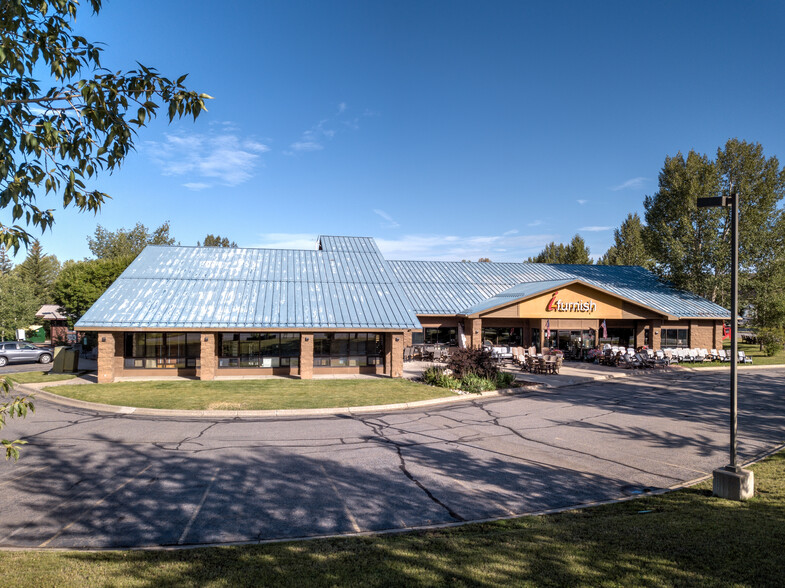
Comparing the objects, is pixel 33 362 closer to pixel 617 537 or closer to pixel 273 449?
pixel 273 449

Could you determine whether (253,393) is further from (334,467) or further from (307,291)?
(334,467)

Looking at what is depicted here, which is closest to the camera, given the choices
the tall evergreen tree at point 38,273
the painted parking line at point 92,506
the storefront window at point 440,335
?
the painted parking line at point 92,506

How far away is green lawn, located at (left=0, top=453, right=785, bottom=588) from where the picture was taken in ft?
18.1

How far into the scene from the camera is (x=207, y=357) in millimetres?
23922

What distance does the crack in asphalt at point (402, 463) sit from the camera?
8230mm

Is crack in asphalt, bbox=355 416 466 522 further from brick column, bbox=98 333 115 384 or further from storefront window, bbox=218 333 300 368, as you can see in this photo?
brick column, bbox=98 333 115 384

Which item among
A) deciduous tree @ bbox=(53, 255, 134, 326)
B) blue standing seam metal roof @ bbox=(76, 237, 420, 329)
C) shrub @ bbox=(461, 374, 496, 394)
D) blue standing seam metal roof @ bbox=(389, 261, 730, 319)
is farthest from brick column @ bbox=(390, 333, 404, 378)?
deciduous tree @ bbox=(53, 255, 134, 326)

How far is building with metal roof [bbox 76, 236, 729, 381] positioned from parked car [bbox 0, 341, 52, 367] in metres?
12.9

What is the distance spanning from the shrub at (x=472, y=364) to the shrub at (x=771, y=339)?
2874cm

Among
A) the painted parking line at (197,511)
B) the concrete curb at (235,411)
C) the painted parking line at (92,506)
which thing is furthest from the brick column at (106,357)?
the painted parking line at (197,511)

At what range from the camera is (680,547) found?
634cm

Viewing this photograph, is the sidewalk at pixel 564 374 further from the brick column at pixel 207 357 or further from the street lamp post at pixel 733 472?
the street lamp post at pixel 733 472

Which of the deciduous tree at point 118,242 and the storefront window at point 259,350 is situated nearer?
the storefront window at point 259,350

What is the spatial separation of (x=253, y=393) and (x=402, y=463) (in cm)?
1106
